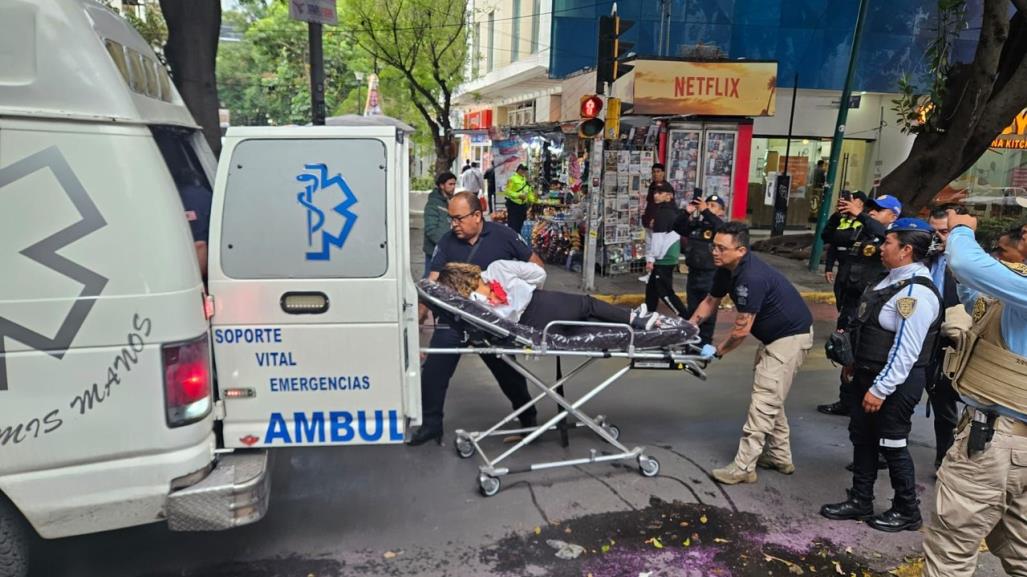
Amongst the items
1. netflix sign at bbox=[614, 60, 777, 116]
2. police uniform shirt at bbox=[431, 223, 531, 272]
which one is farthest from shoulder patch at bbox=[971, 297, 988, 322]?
netflix sign at bbox=[614, 60, 777, 116]

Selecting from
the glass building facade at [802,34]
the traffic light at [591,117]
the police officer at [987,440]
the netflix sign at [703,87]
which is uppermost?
the glass building facade at [802,34]

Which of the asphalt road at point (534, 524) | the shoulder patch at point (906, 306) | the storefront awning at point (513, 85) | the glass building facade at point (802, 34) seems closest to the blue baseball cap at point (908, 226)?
the shoulder patch at point (906, 306)

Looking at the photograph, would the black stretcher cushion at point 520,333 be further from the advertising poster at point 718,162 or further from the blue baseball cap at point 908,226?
the advertising poster at point 718,162

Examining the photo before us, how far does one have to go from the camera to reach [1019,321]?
2797 millimetres

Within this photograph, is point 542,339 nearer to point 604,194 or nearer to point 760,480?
point 760,480

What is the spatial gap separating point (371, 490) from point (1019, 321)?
3.40m

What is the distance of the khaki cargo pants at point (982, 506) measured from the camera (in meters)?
2.82

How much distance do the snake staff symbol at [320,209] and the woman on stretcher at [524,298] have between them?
1.27m

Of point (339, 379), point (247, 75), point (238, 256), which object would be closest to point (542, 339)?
point (339, 379)

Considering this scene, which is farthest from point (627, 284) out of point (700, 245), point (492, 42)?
point (492, 42)

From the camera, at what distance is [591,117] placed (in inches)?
350

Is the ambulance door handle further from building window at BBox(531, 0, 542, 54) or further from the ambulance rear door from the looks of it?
building window at BBox(531, 0, 542, 54)

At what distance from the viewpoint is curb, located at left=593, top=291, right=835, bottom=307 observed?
31.4 feet

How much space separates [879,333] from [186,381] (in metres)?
3.47
